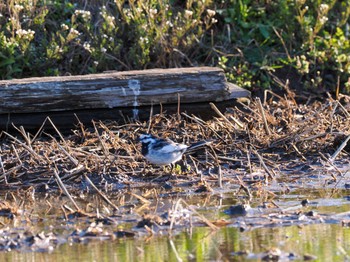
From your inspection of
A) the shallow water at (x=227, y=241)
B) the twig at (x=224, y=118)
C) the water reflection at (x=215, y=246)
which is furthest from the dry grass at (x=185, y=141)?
the water reflection at (x=215, y=246)

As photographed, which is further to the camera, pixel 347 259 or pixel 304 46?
pixel 304 46

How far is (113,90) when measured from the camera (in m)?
8.79

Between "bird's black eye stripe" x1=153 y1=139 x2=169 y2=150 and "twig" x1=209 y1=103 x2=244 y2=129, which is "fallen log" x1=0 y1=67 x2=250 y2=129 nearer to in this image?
"twig" x1=209 y1=103 x2=244 y2=129

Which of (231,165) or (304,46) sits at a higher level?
(304,46)

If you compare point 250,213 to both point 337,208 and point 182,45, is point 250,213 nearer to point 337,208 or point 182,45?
point 337,208

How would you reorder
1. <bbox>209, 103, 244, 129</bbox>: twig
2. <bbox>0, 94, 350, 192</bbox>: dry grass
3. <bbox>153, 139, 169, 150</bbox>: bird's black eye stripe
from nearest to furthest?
<bbox>153, 139, 169, 150</bbox>: bird's black eye stripe < <bbox>0, 94, 350, 192</bbox>: dry grass < <bbox>209, 103, 244, 129</bbox>: twig

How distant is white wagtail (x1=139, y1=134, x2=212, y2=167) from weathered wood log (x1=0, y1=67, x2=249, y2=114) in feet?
2.94

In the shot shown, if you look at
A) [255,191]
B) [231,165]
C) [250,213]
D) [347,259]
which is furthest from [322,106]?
[347,259]

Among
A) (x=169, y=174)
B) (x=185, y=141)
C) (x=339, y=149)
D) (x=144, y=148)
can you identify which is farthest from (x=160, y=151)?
(x=339, y=149)

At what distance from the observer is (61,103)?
8.73m

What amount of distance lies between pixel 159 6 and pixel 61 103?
3.00 metres

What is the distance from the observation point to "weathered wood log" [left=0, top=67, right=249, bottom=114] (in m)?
8.69

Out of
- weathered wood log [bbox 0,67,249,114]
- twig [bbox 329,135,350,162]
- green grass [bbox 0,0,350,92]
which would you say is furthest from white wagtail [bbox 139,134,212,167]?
green grass [bbox 0,0,350,92]

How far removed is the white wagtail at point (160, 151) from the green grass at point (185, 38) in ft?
8.33
